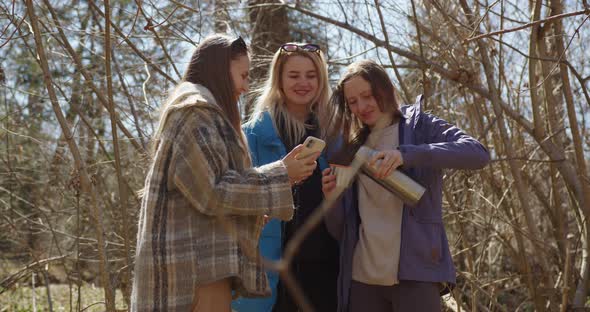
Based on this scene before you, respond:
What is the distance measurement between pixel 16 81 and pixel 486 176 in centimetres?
637

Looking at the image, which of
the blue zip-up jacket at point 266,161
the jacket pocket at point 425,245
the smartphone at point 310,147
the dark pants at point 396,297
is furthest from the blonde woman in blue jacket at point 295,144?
the smartphone at point 310,147

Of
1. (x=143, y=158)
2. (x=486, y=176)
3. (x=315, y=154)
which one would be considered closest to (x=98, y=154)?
(x=143, y=158)

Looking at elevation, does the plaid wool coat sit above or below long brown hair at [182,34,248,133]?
below

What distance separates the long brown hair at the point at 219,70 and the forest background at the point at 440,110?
2.07 ft

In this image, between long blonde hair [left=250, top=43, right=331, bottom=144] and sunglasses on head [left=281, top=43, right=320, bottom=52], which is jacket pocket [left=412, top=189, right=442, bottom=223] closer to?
long blonde hair [left=250, top=43, right=331, bottom=144]

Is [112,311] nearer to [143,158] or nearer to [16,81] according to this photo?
[143,158]

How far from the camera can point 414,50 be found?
15.8 feet

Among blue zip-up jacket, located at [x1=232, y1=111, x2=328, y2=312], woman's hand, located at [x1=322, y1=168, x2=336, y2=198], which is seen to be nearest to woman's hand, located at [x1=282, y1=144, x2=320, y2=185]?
woman's hand, located at [x1=322, y1=168, x2=336, y2=198]

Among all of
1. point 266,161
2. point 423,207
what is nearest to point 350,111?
point 266,161

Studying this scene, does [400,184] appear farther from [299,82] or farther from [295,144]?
[299,82]

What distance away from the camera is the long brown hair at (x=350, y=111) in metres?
2.88

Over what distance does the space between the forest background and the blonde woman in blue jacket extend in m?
0.54

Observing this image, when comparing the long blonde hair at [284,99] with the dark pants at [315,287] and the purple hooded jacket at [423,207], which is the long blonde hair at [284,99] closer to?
the purple hooded jacket at [423,207]

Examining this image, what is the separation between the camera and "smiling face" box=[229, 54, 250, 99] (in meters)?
2.43
